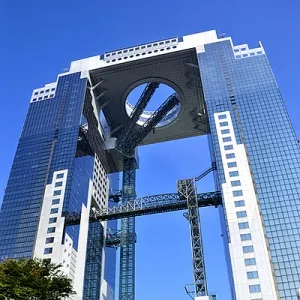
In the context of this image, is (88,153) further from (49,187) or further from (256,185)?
(256,185)

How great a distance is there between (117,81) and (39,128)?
23.0m

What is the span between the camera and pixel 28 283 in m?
32.8

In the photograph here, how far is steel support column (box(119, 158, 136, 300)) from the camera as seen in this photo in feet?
280

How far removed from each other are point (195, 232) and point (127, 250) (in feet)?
67.4

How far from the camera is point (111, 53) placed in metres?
97.8

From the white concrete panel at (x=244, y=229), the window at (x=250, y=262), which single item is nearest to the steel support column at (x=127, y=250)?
the white concrete panel at (x=244, y=229)

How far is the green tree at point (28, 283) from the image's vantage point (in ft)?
102

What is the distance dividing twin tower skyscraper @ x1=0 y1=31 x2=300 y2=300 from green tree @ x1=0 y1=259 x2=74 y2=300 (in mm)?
32415

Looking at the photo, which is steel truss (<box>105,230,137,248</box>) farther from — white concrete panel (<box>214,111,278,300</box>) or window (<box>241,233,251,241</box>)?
window (<box>241,233,251,241</box>)

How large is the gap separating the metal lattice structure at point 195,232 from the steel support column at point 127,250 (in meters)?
18.9

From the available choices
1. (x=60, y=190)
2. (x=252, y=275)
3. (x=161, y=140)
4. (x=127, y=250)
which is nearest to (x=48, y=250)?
(x=60, y=190)

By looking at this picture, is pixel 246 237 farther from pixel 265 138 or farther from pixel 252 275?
pixel 265 138

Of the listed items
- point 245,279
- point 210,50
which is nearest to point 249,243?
point 245,279

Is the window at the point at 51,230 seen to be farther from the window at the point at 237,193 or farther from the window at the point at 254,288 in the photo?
the window at the point at 254,288
